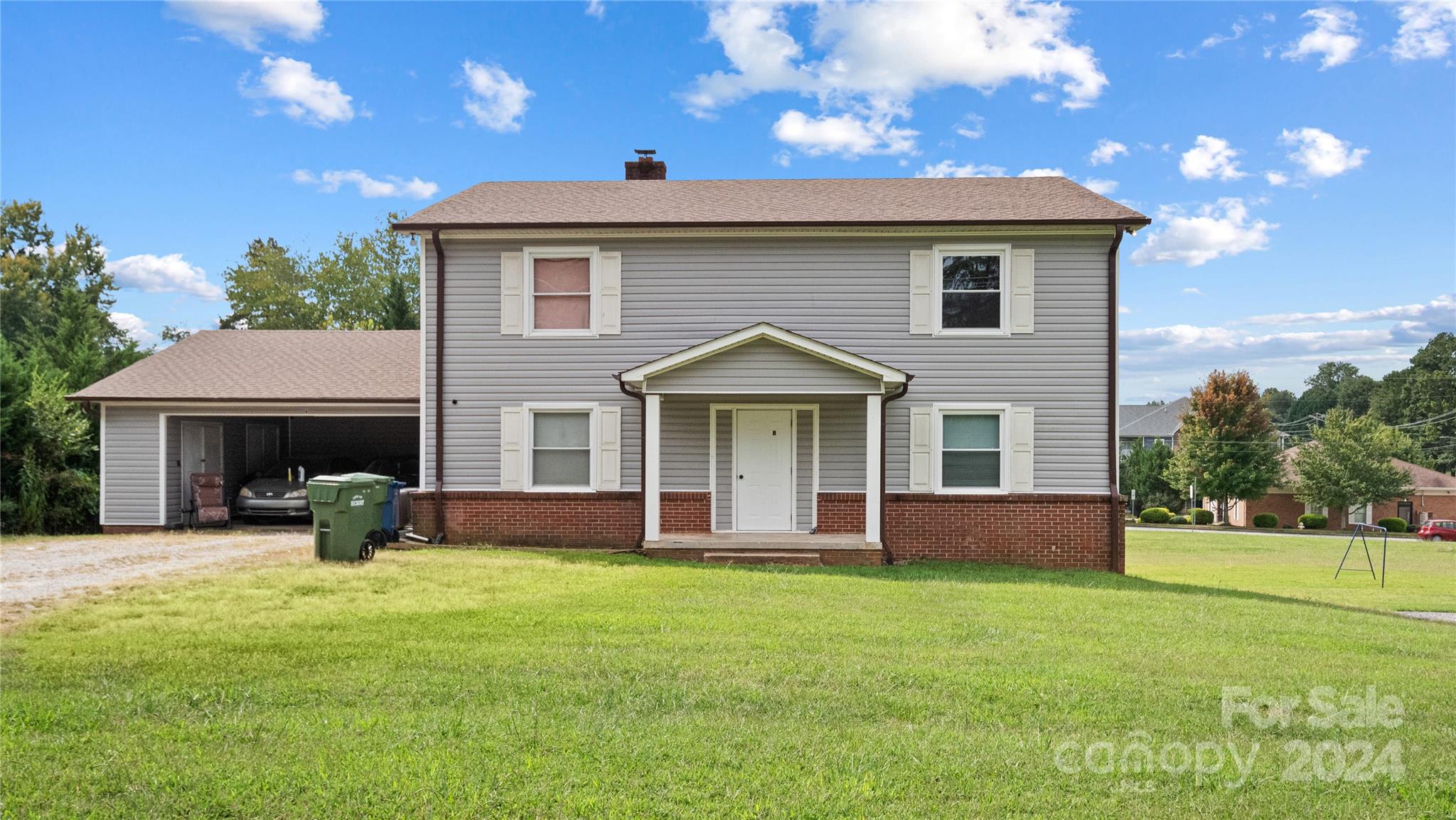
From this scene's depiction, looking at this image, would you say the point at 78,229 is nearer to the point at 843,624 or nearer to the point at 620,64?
the point at 620,64

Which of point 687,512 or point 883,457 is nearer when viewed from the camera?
point 883,457

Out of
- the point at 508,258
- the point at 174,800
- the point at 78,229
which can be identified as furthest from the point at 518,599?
the point at 78,229

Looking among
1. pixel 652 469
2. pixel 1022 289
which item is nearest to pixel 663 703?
pixel 652 469

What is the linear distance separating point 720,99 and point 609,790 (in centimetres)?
1773

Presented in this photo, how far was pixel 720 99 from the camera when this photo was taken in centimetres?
1998

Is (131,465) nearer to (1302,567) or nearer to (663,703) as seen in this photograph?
(663,703)

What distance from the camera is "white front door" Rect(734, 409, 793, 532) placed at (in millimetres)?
15133

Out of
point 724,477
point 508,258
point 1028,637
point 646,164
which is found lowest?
point 1028,637

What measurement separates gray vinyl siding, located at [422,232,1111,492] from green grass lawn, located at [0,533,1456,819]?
517 centimetres

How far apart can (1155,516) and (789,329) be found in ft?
131

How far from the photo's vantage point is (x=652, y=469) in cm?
1402

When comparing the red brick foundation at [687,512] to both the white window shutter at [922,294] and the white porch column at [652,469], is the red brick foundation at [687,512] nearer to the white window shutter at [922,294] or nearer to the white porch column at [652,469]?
the white porch column at [652,469]

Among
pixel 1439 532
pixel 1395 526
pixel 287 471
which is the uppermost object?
pixel 287 471

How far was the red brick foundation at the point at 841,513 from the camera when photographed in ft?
49.1
